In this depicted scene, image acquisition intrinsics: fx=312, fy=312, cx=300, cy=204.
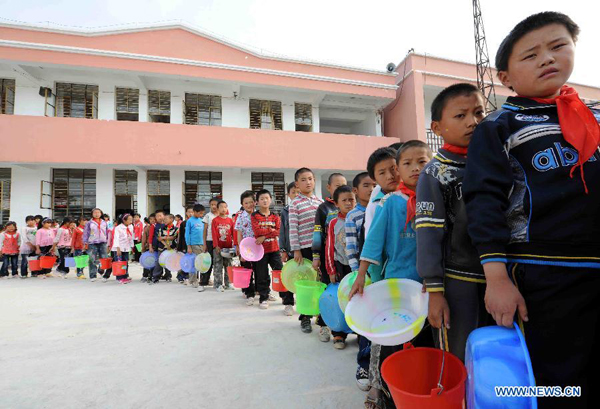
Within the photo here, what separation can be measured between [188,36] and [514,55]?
1218cm

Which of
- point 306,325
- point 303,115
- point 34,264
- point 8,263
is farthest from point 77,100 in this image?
point 306,325

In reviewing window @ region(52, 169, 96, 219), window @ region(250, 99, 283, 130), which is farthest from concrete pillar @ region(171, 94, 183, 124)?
window @ region(52, 169, 96, 219)

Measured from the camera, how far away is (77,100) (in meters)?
10.9

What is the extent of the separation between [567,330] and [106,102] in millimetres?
13159

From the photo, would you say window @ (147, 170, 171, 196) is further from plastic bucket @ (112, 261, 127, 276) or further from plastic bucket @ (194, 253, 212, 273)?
plastic bucket @ (194, 253, 212, 273)

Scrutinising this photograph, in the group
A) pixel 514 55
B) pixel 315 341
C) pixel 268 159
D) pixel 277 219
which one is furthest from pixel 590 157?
pixel 268 159

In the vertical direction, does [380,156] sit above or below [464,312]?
above

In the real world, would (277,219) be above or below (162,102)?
below

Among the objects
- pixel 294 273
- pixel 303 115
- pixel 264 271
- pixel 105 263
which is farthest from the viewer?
pixel 303 115

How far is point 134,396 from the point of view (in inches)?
80.7

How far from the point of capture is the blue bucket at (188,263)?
19.6 feet

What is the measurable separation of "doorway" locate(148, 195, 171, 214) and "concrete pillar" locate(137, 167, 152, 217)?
200 mm

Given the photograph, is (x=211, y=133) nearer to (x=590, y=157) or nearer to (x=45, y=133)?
(x=45, y=133)

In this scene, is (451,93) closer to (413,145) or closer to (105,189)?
(413,145)
